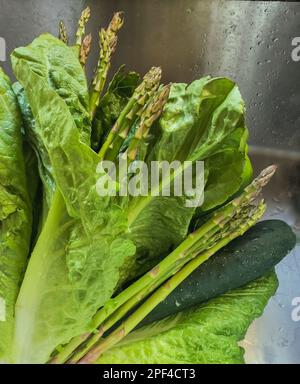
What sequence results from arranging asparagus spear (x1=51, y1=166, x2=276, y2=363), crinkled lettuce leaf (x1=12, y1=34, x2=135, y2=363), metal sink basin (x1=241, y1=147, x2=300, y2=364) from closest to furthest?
crinkled lettuce leaf (x1=12, y1=34, x2=135, y2=363)
asparagus spear (x1=51, y1=166, x2=276, y2=363)
metal sink basin (x1=241, y1=147, x2=300, y2=364)

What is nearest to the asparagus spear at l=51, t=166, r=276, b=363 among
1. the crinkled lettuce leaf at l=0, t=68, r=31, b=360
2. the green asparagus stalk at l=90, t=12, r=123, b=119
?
the crinkled lettuce leaf at l=0, t=68, r=31, b=360

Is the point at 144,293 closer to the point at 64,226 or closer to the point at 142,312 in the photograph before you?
the point at 142,312

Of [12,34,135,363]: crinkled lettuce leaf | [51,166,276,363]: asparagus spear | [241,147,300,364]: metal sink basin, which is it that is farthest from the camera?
[241,147,300,364]: metal sink basin

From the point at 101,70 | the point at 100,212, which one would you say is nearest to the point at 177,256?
the point at 100,212

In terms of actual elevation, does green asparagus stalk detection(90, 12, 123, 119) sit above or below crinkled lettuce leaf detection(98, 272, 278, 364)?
above

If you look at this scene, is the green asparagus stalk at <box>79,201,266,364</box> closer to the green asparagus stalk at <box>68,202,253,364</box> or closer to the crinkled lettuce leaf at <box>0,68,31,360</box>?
the green asparagus stalk at <box>68,202,253,364</box>
